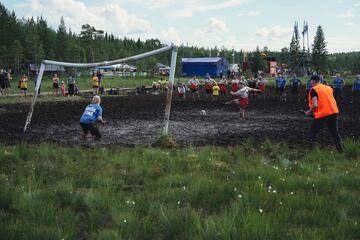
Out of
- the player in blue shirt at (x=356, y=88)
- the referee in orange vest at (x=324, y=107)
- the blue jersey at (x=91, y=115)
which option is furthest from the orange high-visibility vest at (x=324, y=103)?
the player in blue shirt at (x=356, y=88)

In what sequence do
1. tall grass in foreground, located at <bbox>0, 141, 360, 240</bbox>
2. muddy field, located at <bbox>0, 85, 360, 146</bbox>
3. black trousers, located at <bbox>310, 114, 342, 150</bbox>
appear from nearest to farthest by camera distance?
tall grass in foreground, located at <bbox>0, 141, 360, 240</bbox> < black trousers, located at <bbox>310, 114, 342, 150</bbox> < muddy field, located at <bbox>0, 85, 360, 146</bbox>

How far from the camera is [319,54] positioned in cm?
11694

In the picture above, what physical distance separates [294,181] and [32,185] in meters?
3.88

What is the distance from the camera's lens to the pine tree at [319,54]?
116 m

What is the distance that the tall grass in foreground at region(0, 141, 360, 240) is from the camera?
462cm

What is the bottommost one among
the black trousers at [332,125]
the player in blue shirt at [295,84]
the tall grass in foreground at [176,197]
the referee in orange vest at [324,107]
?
the tall grass in foreground at [176,197]

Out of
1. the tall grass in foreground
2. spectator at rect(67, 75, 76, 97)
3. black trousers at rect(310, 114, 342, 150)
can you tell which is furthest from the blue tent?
the tall grass in foreground

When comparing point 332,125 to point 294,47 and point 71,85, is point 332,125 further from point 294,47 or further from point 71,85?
point 294,47

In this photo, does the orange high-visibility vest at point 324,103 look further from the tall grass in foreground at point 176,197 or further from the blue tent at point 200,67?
the blue tent at point 200,67

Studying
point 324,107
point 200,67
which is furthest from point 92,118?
point 200,67

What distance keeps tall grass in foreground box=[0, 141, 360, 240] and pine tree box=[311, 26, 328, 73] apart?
373ft

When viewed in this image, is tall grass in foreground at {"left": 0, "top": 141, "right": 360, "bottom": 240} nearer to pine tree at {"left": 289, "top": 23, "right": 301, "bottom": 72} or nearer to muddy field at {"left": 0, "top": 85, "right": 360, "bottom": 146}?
muddy field at {"left": 0, "top": 85, "right": 360, "bottom": 146}

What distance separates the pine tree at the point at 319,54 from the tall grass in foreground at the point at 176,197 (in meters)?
114

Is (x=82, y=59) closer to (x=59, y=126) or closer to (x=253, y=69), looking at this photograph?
(x=253, y=69)
